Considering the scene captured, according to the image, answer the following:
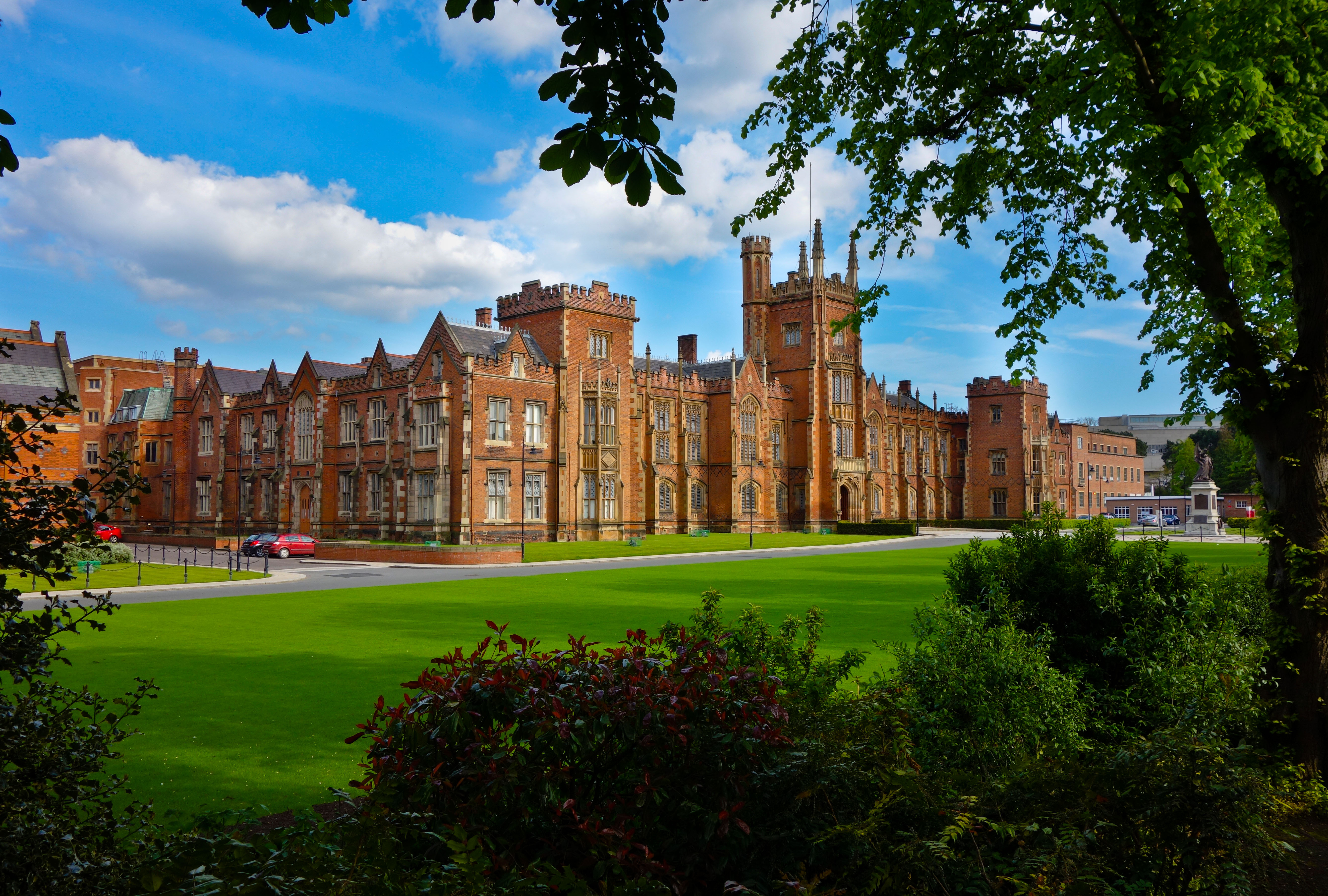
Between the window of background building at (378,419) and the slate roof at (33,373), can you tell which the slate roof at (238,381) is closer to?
the slate roof at (33,373)

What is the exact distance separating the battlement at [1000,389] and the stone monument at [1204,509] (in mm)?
19962

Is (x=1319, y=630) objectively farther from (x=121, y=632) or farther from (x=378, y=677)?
(x=121, y=632)

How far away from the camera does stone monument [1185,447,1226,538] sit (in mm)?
56625

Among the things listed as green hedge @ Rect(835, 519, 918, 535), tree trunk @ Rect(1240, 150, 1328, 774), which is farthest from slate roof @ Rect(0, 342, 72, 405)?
tree trunk @ Rect(1240, 150, 1328, 774)

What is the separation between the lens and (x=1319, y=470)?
755cm

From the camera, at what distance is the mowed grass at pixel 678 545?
36750 millimetres

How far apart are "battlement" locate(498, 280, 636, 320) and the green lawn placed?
22.1 m

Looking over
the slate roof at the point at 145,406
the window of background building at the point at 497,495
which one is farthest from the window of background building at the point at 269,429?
the window of background building at the point at 497,495

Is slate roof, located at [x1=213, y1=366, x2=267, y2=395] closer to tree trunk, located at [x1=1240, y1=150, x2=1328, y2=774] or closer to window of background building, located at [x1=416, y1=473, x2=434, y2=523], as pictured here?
window of background building, located at [x1=416, y1=473, x2=434, y2=523]

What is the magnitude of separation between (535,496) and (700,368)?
81.7ft

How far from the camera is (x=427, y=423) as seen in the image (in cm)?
4384

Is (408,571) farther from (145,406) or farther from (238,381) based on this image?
(145,406)

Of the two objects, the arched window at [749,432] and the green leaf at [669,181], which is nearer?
the green leaf at [669,181]

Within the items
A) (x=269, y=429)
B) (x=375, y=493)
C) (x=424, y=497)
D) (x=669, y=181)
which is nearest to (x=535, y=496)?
(x=424, y=497)
